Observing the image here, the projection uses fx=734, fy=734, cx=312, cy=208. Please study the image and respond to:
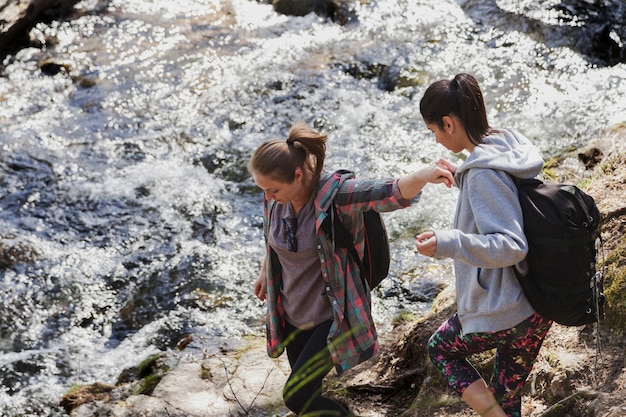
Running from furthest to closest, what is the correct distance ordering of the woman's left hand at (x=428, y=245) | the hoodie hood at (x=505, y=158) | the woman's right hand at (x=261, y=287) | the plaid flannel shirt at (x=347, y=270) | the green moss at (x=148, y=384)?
the green moss at (x=148, y=384) → the woman's right hand at (x=261, y=287) → the plaid flannel shirt at (x=347, y=270) → the hoodie hood at (x=505, y=158) → the woman's left hand at (x=428, y=245)

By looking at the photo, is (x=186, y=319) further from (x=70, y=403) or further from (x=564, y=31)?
(x=564, y=31)

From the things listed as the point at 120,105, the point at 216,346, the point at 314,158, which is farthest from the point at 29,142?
the point at 314,158

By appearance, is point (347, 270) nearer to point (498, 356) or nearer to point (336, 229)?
point (336, 229)

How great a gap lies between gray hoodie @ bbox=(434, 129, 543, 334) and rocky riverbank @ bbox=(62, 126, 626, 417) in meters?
0.70

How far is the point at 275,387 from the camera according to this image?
4.92 m

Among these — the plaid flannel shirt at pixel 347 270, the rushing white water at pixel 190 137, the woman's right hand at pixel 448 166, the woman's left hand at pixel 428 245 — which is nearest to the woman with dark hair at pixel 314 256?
the plaid flannel shirt at pixel 347 270

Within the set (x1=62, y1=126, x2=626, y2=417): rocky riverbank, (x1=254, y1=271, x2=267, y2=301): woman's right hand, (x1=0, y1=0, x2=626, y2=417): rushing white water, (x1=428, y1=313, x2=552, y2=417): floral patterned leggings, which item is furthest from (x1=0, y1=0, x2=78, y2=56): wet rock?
(x1=428, y1=313, x2=552, y2=417): floral patterned leggings

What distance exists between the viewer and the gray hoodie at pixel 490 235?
8.57 feet

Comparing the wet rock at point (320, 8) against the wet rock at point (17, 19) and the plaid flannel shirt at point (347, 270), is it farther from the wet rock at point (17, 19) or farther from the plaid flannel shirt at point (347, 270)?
the plaid flannel shirt at point (347, 270)

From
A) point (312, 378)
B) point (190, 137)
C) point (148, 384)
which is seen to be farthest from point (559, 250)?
point (190, 137)

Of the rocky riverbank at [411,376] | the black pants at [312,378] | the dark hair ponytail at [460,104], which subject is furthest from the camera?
the rocky riverbank at [411,376]

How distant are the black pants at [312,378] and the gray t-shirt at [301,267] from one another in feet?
0.27

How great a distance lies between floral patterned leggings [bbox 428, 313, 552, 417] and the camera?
296cm

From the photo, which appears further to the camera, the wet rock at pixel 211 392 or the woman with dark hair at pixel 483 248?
the wet rock at pixel 211 392
